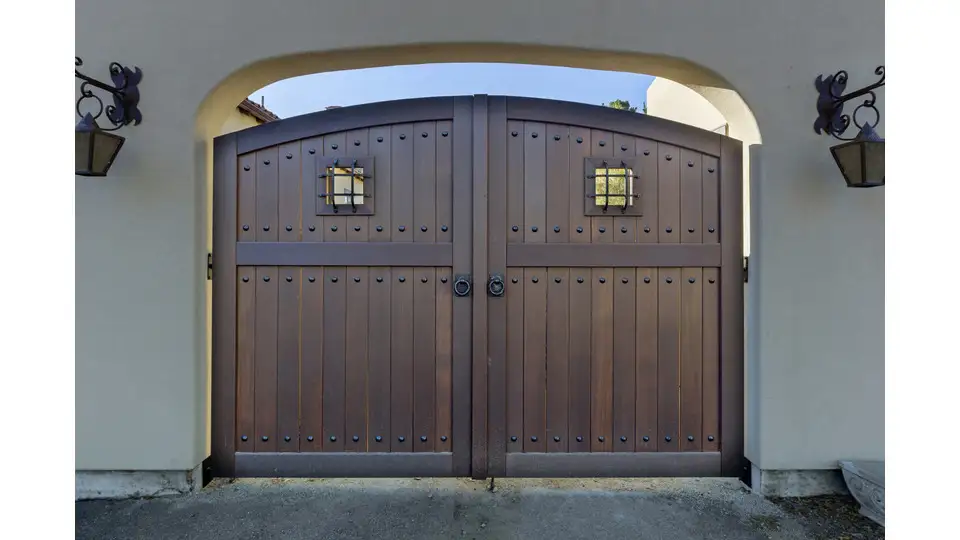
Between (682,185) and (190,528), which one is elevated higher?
(682,185)

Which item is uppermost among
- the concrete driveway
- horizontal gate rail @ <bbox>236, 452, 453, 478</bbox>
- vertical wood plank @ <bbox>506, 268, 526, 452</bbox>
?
vertical wood plank @ <bbox>506, 268, 526, 452</bbox>

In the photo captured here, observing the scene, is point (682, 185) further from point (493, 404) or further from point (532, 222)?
point (493, 404)

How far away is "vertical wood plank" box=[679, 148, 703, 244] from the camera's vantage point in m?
2.06

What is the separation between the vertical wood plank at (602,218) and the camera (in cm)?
205

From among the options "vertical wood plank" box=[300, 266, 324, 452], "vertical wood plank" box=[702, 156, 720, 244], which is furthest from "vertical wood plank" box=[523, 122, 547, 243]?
"vertical wood plank" box=[300, 266, 324, 452]

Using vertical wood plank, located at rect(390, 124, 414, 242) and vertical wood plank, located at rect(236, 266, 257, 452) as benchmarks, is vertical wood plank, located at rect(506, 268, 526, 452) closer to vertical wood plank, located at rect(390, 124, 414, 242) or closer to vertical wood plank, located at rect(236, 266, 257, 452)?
vertical wood plank, located at rect(390, 124, 414, 242)

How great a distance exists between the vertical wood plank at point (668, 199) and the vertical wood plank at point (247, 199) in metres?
1.91

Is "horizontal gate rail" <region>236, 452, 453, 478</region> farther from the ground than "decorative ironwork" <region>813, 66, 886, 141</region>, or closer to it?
closer to it

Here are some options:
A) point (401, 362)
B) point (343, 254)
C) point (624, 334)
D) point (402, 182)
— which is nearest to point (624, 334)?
point (624, 334)

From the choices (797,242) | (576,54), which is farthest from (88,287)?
(797,242)

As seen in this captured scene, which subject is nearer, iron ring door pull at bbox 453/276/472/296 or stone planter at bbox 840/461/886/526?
stone planter at bbox 840/461/886/526

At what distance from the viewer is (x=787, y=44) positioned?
1930 millimetres

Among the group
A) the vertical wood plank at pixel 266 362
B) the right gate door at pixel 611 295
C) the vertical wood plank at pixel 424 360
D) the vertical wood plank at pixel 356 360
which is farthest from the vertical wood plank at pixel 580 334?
the vertical wood plank at pixel 266 362

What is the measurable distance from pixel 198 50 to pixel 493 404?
Result: 208 cm
